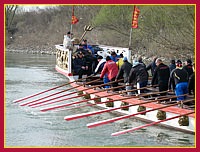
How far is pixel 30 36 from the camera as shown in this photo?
4734 cm

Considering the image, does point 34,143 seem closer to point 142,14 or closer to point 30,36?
point 142,14

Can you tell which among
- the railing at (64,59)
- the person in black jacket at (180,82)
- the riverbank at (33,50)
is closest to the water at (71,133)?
the person in black jacket at (180,82)

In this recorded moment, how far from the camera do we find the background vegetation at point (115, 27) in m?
23.1

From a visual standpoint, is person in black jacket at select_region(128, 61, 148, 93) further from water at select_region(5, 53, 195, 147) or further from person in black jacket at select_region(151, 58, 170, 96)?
water at select_region(5, 53, 195, 147)

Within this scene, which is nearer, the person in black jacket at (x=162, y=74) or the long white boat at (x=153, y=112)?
the long white boat at (x=153, y=112)

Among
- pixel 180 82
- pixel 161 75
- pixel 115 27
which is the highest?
pixel 115 27

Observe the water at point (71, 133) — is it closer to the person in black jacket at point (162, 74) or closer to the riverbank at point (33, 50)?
the person in black jacket at point (162, 74)

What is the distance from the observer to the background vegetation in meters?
23.1

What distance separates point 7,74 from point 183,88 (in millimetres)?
13460

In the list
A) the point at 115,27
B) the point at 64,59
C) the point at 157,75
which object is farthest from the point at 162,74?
the point at 115,27

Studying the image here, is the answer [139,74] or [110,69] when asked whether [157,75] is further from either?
[110,69]

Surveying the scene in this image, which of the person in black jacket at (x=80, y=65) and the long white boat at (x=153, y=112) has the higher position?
the person in black jacket at (x=80, y=65)

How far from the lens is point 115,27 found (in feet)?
113

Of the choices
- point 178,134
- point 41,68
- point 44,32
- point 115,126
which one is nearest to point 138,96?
point 115,126
